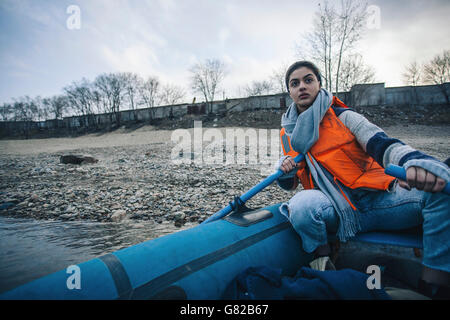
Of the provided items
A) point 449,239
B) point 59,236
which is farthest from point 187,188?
point 449,239

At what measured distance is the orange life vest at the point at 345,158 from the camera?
59.3 inches

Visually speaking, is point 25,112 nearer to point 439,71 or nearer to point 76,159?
point 76,159

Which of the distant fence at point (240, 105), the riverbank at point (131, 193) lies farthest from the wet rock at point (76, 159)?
the distant fence at point (240, 105)

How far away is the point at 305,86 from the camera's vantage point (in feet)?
5.93

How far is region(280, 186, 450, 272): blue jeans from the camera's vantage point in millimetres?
1163

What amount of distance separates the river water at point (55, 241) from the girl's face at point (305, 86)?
205 cm

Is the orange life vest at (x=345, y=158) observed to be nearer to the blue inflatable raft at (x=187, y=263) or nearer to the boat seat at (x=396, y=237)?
the boat seat at (x=396, y=237)

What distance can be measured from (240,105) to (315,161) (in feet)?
95.2

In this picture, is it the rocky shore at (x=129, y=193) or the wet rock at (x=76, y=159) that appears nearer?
the rocky shore at (x=129, y=193)

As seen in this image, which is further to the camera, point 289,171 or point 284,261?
point 289,171

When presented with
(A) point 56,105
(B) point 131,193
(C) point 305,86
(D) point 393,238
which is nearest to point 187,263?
(D) point 393,238
